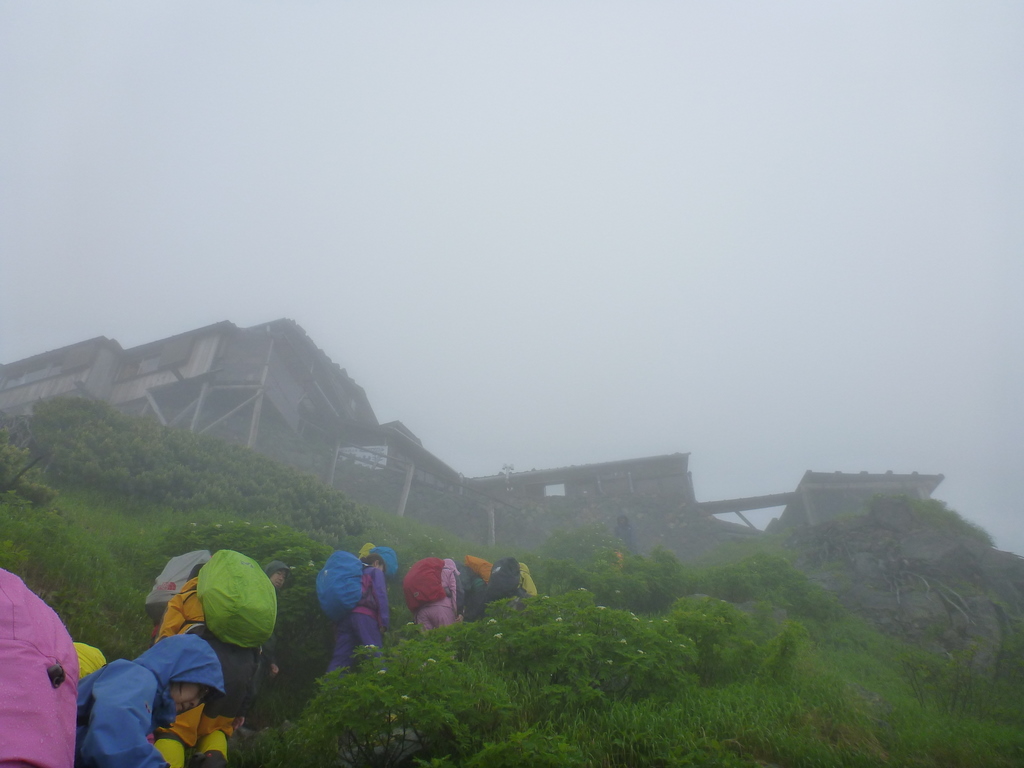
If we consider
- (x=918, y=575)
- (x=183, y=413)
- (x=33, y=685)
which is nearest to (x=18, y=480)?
(x=33, y=685)

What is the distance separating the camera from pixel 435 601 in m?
6.25

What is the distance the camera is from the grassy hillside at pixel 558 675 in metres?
3.58

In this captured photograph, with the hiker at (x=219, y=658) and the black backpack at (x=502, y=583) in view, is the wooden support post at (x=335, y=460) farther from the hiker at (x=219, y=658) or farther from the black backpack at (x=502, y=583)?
the hiker at (x=219, y=658)

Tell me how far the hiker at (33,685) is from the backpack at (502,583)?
476 cm

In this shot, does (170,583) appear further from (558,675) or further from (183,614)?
(558,675)

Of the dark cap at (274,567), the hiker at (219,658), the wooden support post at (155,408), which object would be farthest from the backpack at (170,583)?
the wooden support post at (155,408)

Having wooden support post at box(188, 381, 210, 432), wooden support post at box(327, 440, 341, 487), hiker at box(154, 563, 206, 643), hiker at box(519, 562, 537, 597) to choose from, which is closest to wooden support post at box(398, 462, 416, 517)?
wooden support post at box(327, 440, 341, 487)

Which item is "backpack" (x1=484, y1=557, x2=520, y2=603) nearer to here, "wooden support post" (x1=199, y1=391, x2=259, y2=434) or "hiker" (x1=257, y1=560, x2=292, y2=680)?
"hiker" (x1=257, y1=560, x2=292, y2=680)

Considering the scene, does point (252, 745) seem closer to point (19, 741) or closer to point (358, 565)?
point (358, 565)

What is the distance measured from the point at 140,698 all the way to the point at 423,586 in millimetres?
3798

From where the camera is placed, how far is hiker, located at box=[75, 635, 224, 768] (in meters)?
2.31

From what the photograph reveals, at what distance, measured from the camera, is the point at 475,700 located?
140 inches

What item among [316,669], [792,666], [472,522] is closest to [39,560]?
[316,669]

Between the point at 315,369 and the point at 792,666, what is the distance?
19.0 metres
